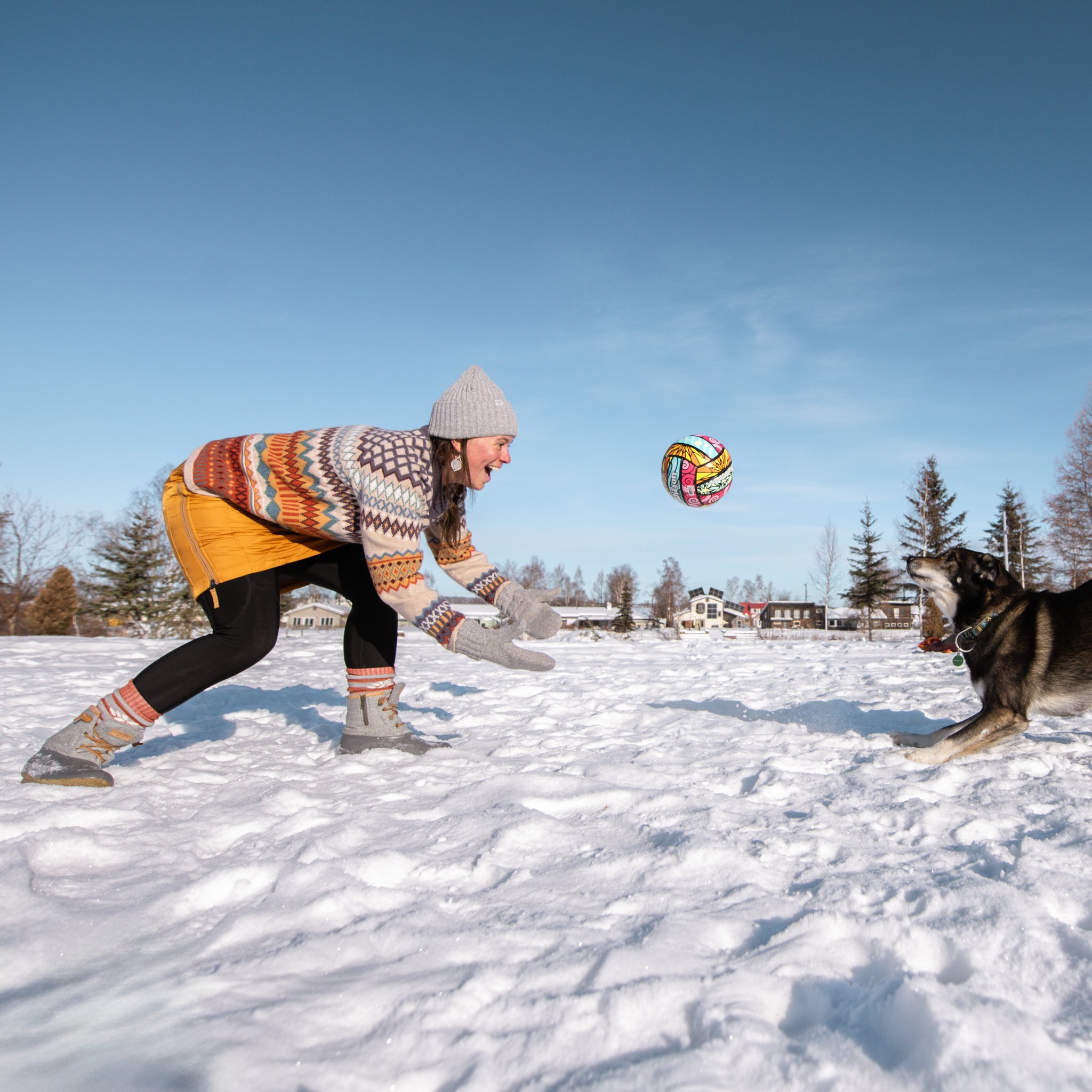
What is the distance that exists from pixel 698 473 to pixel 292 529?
14.1 feet

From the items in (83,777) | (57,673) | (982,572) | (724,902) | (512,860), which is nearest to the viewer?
(724,902)

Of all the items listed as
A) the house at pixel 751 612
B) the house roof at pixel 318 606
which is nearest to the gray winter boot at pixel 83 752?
the house roof at pixel 318 606

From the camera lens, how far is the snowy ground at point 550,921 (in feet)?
3.63

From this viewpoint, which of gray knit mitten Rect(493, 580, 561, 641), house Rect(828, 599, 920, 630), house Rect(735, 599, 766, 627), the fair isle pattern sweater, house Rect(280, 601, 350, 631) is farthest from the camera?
house Rect(735, 599, 766, 627)

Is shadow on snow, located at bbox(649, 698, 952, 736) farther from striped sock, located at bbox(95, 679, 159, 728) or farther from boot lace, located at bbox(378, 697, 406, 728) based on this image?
striped sock, located at bbox(95, 679, 159, 728)

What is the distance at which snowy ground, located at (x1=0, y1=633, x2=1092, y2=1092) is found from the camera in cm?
111

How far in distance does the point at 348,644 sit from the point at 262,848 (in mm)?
1614

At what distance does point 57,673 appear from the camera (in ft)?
20.4

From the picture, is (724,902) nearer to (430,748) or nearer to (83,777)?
(430,748)

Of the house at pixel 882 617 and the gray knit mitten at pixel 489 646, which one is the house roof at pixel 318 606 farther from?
the gray knit mitten at pixel 489 646

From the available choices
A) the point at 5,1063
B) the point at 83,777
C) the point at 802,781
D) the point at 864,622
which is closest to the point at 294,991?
the point at 5,1063

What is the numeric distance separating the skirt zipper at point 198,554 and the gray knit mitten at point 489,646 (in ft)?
3.30

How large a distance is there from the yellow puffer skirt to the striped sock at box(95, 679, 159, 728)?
17.8 inches

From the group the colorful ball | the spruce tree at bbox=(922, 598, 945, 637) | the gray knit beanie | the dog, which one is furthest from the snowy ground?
the spruce tree at bbox=(922, 598, 945, 637)
